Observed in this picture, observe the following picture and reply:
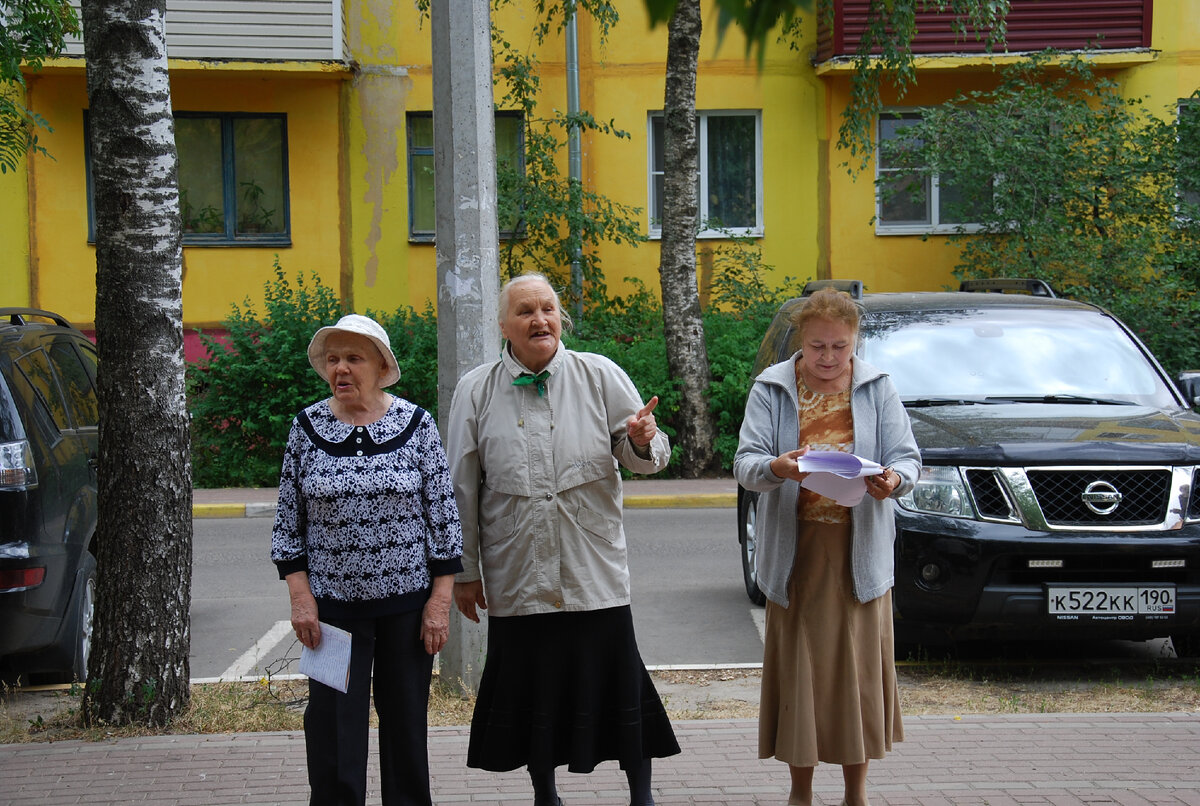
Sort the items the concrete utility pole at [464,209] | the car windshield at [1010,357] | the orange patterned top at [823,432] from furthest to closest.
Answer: the car windshield at [1010,357] → the concrete utility pole at [464,209] → the orange patterned top at [823,432]

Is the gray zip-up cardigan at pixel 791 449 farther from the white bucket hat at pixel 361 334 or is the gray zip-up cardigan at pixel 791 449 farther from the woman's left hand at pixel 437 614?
the white bucket hat at pixel 361 334

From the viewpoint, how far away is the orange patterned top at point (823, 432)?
14.5ft

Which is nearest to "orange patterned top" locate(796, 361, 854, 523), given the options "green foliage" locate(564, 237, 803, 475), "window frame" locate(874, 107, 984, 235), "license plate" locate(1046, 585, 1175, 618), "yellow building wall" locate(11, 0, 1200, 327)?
"license plate" locate(1046, 585, 1175, 618)

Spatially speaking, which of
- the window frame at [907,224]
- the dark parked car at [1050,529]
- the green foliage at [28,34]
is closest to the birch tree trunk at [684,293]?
the window frame at [907,224]

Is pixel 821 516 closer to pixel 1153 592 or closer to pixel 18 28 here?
pixel 1153 592

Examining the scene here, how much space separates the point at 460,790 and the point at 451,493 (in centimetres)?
132

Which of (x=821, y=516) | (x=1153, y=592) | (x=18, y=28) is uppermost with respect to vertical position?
(x=18, y=28)

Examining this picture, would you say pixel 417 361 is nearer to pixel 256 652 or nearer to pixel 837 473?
pixel 256 652

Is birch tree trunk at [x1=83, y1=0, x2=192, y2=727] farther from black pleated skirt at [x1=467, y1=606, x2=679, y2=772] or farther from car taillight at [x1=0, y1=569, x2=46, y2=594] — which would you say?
black pleated skirt at [x1=467, y1=606, x2=679, y2=772]

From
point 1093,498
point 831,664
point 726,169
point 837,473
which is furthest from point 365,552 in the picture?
point 726,169

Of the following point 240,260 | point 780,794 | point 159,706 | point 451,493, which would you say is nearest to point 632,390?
point 451,493

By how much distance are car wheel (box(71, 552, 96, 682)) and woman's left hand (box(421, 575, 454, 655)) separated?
10.5 ft

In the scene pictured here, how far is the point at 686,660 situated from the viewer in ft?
24.0

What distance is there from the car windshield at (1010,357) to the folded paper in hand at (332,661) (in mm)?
4113
